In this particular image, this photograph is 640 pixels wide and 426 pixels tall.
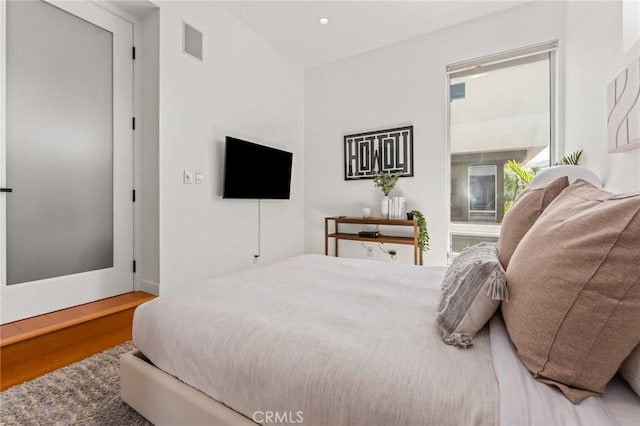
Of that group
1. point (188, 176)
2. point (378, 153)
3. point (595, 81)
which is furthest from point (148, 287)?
point (595, 81)

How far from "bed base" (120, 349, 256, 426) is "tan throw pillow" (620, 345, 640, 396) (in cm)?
95

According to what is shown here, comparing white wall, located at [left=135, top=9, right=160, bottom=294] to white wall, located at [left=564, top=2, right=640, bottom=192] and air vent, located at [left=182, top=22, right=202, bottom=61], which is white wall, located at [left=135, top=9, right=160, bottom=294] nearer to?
air vent, located at [left=182, top=22, right=202, bottom=61]

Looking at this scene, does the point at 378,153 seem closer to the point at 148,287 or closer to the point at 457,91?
the point at 457,91

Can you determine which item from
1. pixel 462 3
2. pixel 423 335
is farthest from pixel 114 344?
pixel 462 3

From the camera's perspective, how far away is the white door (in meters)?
2.00

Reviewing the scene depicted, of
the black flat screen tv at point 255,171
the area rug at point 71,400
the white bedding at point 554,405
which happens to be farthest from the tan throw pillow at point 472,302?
the black flat screen tv at point 255,171

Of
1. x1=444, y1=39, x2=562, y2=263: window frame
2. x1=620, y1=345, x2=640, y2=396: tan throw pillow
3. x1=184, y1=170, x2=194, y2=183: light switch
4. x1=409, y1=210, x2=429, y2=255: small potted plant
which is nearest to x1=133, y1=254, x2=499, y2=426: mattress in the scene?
x1=620, y1=345, x2=640, y2=396: tan throw pillow

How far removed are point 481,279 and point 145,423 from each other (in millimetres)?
1491

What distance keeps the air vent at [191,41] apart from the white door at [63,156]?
0.45m

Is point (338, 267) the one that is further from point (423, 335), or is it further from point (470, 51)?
point (470, 51)

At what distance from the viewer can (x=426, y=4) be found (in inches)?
118

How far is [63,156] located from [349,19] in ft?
9.83

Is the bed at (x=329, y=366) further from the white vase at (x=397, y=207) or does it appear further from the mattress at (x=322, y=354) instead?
the white vase at (x=397, y=207)

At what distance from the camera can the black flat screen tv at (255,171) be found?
Answer: 10.2ft
